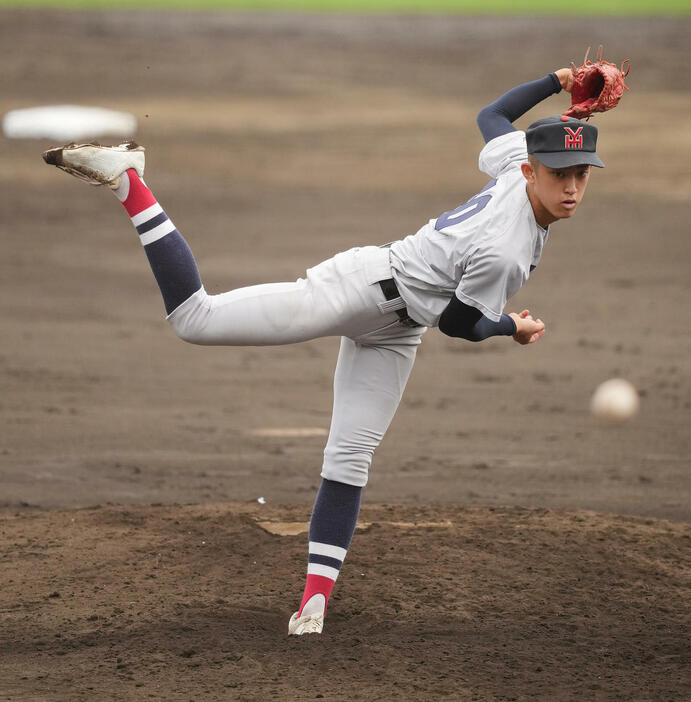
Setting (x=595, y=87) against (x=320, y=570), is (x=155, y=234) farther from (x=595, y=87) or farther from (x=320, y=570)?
(x=595, y=87)

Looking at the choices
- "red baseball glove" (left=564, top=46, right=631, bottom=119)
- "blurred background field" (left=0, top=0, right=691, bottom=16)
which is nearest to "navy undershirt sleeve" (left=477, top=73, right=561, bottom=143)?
"red baseball glove" (left=564, top=46, right=631, bottom=119)

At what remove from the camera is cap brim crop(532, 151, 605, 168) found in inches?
144

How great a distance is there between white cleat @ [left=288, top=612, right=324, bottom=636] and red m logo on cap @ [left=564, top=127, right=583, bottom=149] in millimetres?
1831

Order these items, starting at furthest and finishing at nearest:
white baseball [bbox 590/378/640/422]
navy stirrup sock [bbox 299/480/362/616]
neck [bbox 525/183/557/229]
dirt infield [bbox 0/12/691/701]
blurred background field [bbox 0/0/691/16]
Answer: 1. blurred background field [bbox 0/0/691/16]
2. white baseball [bbox 590/378/640/422]
3. navy stirrup sock [bbox 299/480/362/616]
4. dirt infield [bbox 0/12/691/701]
5. neck [bbox 525/183/557/229]

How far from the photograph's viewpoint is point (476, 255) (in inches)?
144

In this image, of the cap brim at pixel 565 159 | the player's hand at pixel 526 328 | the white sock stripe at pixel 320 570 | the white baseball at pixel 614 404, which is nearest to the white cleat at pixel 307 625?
the white sock stripe at pixel 320 570

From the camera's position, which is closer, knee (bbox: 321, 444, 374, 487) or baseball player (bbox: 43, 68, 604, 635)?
baseball player (bbox: 43, 68, 604, 635)

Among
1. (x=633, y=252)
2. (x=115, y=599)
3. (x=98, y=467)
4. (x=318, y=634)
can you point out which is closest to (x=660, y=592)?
(x=318, y=634)

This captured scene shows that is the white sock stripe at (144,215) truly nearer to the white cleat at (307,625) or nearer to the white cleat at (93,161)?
the white cleat at (93,161)

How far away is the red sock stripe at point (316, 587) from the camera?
164 inches

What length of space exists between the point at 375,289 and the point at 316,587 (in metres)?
1.10

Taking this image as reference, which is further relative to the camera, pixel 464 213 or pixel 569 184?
pixel 464 213

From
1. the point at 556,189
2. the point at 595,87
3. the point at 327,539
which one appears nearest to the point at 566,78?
the point at 595,87

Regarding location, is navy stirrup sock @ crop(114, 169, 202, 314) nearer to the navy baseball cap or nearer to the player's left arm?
the player's left arm
